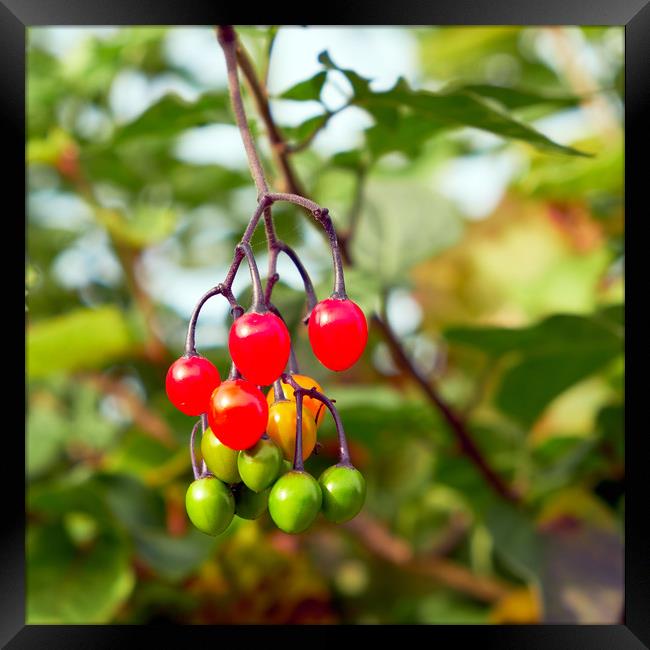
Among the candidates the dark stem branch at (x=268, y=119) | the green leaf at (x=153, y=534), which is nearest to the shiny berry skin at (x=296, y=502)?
the dark stem branch at (x=268, y=119)

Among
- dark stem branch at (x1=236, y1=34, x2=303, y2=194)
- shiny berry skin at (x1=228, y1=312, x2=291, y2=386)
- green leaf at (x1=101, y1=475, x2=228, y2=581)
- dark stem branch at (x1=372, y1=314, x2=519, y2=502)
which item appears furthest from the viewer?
green leaf at (x1=101, y1=475, x2=228, y2=581)

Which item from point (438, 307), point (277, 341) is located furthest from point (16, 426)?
point (438, 307)

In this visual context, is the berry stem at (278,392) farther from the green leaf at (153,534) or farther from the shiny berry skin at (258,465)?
the green leaf at (153,534)

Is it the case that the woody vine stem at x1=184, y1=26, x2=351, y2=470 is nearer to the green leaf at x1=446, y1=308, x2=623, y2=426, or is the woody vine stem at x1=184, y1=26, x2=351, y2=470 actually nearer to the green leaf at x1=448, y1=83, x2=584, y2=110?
the green leaf at x1=448, y1=83, x2=584, y2=110

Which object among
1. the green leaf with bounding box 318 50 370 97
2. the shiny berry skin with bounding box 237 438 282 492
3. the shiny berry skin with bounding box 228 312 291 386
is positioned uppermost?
the green leaf with bounding box 318 50 370 97

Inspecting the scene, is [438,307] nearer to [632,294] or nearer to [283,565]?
[283,565]

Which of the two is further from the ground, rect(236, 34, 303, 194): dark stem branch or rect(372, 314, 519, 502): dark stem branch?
rect(236, 34, 303, 194): dark stem branch

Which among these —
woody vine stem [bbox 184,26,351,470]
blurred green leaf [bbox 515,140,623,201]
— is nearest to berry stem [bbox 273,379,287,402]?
woody vine stem [bbox 184,26,351,470]
